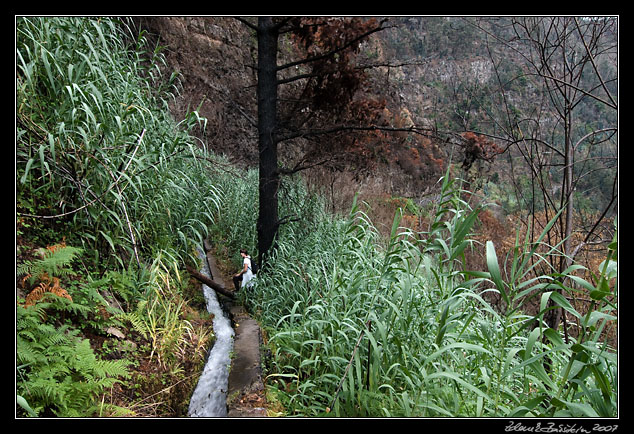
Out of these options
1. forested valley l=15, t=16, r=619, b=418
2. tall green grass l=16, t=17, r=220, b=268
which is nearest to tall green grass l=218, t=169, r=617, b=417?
forested valley l=15, t=16, r=619, b=418

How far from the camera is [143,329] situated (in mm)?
2602

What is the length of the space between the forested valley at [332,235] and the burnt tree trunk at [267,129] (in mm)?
20

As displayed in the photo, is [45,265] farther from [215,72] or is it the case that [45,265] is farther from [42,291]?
[215,72]

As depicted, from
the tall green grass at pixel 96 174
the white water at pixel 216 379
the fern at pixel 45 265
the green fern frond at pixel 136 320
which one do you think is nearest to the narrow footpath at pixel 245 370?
the white water at pixel 216 379

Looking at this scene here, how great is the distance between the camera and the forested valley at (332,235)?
→ 1628mm

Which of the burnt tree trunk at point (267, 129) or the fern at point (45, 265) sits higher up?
the burnt tree trunk at point (267, 129)

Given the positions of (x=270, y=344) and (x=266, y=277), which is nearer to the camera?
(x=270, y=344)

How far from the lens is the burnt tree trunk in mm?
3643

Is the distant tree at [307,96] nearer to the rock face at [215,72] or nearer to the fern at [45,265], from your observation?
the rock face at [215,72]

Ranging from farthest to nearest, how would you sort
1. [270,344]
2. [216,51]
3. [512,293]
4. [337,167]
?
[216,51] < [337,167] < [270,344] < [512,293]

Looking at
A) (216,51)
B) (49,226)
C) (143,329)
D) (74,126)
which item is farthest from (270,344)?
(216,51)

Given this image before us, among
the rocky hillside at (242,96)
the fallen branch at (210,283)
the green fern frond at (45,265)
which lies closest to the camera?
the green fern frond at (45,265)

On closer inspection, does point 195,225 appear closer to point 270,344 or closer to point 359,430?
point 270,344

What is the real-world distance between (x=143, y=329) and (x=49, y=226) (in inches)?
43.6
